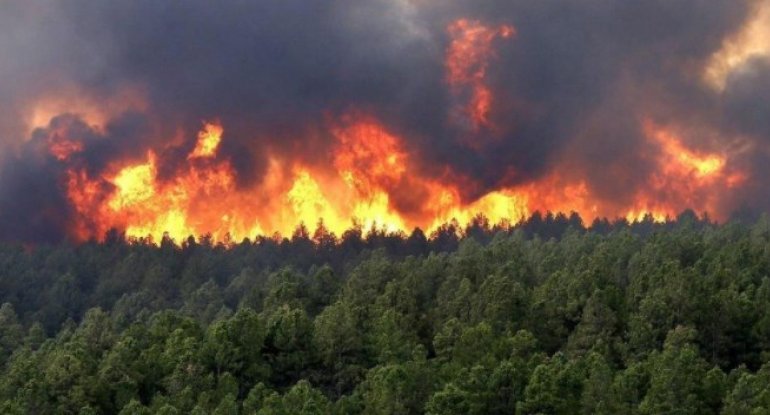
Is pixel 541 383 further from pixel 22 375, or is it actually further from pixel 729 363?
pixel 22 375

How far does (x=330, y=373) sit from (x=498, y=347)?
2199 cm

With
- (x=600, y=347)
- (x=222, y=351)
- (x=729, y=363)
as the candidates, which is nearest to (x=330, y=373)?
(x=222, y=351)

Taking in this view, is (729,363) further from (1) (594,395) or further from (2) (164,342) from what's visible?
(2) (164,342)

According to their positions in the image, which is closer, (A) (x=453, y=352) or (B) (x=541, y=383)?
(B) (x=541, y=383)

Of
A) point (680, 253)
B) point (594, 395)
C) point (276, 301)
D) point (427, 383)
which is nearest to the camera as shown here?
point (594, 395)

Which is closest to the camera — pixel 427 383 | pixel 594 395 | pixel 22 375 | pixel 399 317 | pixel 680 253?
pixel 594 395

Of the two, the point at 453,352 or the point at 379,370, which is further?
the point at 453,352

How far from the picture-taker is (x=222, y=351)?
415 feet

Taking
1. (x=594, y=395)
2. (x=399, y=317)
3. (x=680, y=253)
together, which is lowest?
(x=594, y=395)

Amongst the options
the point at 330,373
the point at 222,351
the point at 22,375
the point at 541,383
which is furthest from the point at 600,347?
the point at 22,375

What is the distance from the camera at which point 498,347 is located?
124 metres

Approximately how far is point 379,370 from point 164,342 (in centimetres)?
3428

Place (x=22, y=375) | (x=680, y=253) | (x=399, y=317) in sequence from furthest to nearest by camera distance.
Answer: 1. (x=680, y=253)
2. (x=399, y=317)
3. (x=22, y=375)

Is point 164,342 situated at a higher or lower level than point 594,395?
higher
